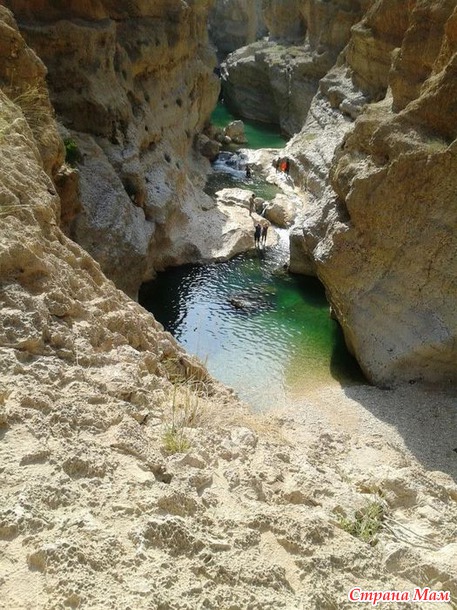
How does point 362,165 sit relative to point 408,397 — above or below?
above

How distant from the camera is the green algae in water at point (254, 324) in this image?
47.3 ft

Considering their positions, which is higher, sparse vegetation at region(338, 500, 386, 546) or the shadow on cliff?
sparse vegetation at region(338, 500, 386, 546)

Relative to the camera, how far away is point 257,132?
140ft

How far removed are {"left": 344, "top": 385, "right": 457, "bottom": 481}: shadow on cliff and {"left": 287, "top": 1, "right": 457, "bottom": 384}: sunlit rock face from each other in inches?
16.4

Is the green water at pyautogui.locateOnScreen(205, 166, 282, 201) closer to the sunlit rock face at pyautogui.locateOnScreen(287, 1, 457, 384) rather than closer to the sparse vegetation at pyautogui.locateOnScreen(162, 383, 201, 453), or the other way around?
the sunlit rock face at pyautogui.locateOnScreen(287, 1, 457, 384)

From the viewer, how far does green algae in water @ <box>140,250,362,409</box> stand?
14406mm

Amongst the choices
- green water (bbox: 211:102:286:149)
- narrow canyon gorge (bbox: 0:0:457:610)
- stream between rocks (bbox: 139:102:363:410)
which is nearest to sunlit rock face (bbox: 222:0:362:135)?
green water (bbox: 211:102:286:149)

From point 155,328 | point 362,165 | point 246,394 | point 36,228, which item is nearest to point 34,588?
point 36,228

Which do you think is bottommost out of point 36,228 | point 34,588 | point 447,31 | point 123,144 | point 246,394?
point 246,394

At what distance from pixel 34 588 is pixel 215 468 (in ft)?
7.64

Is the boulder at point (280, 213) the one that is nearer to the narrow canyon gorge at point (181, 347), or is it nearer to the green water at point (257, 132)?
the narrow canyon gorge at point (181, 347)

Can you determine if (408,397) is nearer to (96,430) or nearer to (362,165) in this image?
(362,165)

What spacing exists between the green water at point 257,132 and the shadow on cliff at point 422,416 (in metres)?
27.5

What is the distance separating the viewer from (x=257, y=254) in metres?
22.2
